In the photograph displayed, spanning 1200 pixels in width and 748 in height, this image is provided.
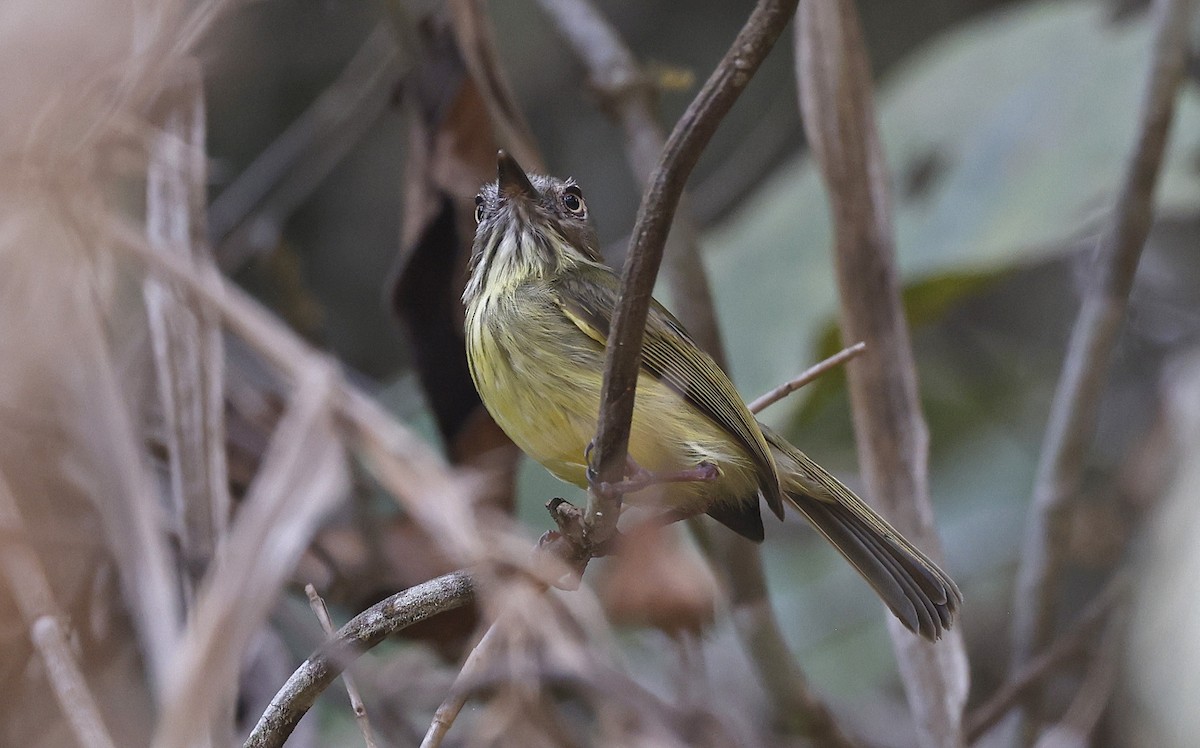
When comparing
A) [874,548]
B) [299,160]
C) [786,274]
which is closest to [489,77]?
[874,548]

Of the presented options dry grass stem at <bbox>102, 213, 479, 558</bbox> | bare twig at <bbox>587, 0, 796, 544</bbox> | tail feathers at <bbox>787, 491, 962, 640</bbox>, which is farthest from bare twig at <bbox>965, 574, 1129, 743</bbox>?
dry grass stem at <bbox>102, 213, 479, 558</bbox>

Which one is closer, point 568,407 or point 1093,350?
point 568,407

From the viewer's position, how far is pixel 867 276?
316 cm

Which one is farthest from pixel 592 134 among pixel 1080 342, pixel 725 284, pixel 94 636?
pixel 94 636

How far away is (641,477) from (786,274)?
2594 millimetres

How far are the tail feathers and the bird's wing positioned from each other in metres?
0.32

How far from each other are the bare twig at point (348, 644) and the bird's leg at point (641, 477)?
9.9 inches

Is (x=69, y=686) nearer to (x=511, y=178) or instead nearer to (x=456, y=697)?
(x=456, y=697)

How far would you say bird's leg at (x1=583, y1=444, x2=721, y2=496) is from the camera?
2.02 metres

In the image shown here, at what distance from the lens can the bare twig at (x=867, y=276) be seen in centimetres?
312

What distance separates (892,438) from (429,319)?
123 cm

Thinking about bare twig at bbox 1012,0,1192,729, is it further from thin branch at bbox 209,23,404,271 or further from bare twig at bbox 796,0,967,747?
thin branch at bbox 209,23,404,271

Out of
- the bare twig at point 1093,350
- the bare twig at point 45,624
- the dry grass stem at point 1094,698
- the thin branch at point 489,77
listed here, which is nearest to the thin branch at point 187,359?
the bare twig at point 45,624

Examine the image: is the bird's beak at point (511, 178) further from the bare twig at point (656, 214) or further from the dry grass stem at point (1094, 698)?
the dry grass stem at point (1094, 698)
